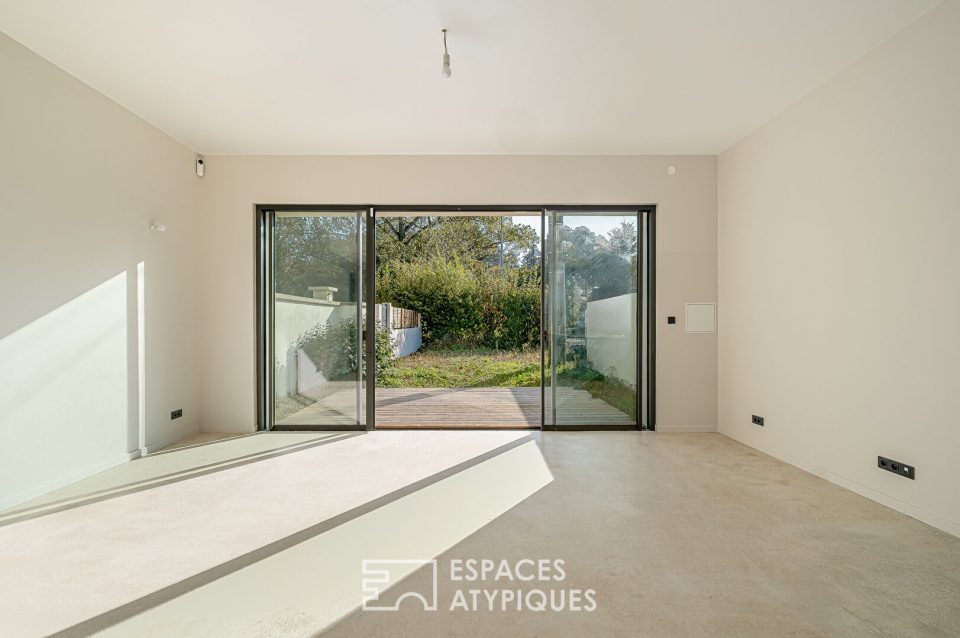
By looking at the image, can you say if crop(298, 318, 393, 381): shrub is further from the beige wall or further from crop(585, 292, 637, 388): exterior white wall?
crop(585, 292, 637, 388): exterior white wall

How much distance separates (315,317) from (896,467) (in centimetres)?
469

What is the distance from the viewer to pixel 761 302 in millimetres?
3992

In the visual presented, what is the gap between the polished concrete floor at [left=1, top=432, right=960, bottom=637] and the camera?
173cm

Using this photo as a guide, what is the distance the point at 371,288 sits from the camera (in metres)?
4.66

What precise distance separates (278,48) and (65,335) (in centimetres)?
240

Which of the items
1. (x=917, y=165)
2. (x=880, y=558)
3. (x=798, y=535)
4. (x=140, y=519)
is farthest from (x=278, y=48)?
(x=880, y=558)

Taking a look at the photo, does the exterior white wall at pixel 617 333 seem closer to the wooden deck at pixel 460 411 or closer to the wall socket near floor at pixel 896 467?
the wooden deck at pixel 460 411

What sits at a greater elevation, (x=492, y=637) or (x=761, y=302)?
(x=761, y=302)

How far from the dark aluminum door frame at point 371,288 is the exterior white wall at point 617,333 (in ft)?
0.24

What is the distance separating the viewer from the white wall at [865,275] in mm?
2486

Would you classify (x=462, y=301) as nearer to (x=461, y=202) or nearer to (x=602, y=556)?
(x=461, y=202)

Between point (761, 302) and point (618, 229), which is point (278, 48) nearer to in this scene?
point (618, 229)

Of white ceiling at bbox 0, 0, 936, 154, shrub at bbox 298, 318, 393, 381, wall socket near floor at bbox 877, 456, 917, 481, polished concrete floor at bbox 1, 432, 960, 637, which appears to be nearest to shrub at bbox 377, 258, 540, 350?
shrub at bbox 298, 318, 393, 381

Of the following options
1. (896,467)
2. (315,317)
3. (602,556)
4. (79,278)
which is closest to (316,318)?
(315,317)
